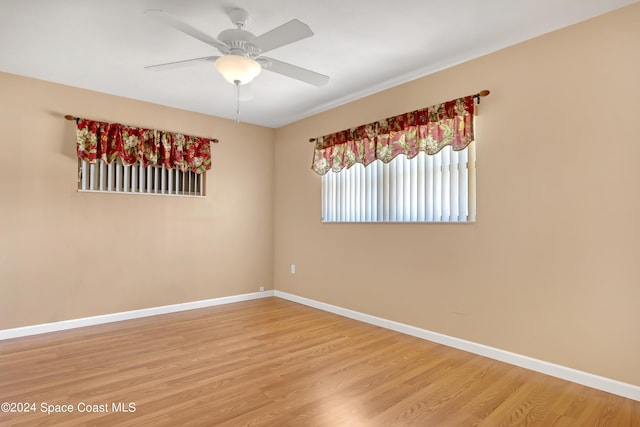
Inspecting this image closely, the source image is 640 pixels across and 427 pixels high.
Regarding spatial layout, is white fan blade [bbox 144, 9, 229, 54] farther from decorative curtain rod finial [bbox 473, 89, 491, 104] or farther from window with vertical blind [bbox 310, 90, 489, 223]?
decorative curtain rod finial [bbox 473, 89, 491, 104]

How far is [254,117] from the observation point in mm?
4660

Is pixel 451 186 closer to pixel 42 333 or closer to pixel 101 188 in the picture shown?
pixel 101 188

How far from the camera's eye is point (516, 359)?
2.59 m

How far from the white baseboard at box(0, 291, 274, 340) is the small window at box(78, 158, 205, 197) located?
1400mm

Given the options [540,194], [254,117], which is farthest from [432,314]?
[254,117]

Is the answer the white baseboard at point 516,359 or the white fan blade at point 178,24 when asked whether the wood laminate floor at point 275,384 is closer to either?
the white baseboard at point 516,359

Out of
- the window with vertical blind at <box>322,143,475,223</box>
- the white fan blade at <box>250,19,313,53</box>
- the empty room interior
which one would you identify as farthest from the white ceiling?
the window with vertical blind at <box>322,143,475,223</box>

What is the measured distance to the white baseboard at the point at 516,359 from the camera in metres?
2.16

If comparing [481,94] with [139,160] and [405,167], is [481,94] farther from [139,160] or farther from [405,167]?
[139,160]

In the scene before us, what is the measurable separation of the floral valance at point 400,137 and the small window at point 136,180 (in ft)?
5.43

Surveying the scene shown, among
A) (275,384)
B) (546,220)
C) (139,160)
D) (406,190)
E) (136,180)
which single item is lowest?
(275,384)

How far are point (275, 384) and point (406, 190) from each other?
7.13ft

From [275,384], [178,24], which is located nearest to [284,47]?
[178,24]

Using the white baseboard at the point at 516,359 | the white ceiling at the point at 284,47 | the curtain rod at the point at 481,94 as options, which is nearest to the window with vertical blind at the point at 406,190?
the curtain rod at the point at 481,94
